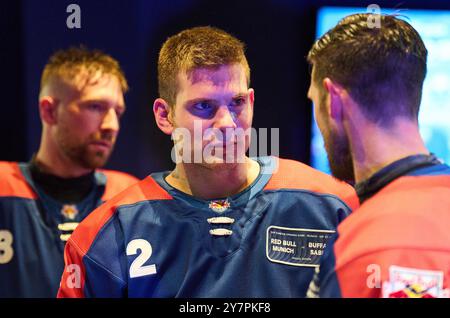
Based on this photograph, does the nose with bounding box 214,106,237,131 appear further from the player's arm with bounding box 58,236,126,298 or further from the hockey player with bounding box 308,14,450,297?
the player's arm with bounding box 58,236,126,298

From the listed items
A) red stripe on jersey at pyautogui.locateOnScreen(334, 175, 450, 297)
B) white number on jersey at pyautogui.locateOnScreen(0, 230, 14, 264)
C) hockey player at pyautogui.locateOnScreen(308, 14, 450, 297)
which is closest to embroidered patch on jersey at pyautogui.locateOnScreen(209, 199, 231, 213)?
hockey player at pyautogui.locateOnScreen(308, 14, 450, 297)

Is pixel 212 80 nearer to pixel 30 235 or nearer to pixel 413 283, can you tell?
pixel 413 283

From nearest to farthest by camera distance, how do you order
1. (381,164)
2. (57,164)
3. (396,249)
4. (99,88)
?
(396,249) < (381,164) < (99,88) < (57,164)

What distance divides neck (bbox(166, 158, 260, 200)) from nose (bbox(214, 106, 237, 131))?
5.2 inches

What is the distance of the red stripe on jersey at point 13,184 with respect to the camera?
7.71 ft

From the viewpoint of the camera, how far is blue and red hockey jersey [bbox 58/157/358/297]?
157 centimetres

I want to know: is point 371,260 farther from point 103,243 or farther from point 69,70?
point 69,70

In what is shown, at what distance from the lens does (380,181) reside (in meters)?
1.33

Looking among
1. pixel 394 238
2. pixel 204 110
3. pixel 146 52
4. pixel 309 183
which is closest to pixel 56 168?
pixel 146 52

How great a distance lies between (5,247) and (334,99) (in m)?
1.49

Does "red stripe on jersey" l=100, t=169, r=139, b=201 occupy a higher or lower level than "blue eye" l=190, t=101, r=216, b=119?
lower

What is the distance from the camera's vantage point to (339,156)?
1.43 meters

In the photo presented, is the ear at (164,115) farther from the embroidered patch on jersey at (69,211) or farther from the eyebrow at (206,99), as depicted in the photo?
the embroidered patch on jersey at (69,211)
